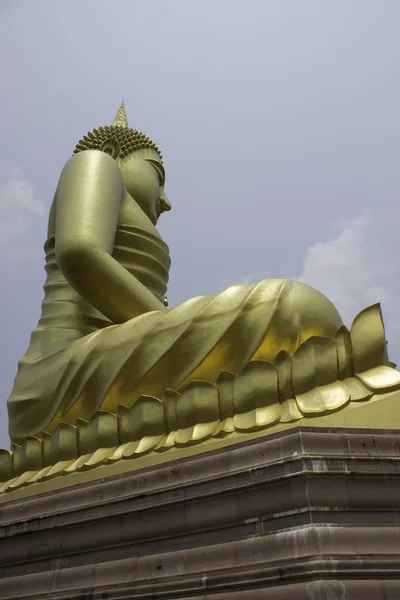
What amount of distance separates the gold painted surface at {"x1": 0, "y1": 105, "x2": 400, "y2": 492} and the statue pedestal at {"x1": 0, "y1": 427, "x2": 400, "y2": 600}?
0.35m

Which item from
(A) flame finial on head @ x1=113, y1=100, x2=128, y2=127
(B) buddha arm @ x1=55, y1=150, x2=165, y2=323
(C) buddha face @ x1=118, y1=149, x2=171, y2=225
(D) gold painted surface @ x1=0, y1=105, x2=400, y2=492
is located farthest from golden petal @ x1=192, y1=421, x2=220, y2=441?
(A) flame finial on head @ x1=113, y1=100, x2=128, y2=127

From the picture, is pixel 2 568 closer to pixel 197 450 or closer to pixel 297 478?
pixel 197 450

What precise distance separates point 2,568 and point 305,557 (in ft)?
6.12

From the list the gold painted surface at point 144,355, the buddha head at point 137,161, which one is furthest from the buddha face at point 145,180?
the gold painted surface at point 144,355

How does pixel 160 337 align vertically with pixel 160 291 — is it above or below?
below

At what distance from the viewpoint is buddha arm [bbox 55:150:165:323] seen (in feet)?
15.1

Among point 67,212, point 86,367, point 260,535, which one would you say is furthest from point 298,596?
point 67,212

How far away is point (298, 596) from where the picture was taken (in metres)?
2.36

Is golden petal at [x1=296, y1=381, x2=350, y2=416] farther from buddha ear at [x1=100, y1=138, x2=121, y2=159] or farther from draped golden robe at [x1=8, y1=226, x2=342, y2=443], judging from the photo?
buddha ear at [x1=100, y1=138, x2=121, y2=159]

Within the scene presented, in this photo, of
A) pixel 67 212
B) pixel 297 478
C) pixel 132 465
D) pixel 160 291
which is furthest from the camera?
pixel 160 291

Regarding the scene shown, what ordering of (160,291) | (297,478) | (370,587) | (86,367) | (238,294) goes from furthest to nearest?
(160,291) → (86,367) → (238,294) → (297,478) → (370,587)

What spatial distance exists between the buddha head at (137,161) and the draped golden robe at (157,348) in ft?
4.62

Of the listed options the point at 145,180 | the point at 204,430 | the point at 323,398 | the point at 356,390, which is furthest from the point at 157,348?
the point at 145,180

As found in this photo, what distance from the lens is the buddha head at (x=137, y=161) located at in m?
5.96
